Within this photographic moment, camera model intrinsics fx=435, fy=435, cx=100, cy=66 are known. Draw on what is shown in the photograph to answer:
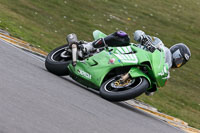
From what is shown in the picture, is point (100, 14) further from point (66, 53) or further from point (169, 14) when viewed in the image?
point (66, 53)

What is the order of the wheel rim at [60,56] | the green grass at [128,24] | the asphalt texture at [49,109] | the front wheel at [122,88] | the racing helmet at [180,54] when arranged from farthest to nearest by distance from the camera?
the green grass at [128,24], the wheel rim at [60,56], the racing helmet at [180,54], the front wheel at [122,88], the asphalt texture at [49,109]

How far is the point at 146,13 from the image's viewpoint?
23.5 metres

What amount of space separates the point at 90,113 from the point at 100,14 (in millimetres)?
15185

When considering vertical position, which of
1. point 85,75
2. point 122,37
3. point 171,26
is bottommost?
point 171,26

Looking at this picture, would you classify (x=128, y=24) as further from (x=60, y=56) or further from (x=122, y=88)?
(x=122, y=88)

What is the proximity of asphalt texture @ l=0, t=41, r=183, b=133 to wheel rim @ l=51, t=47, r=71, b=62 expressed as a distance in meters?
1.03

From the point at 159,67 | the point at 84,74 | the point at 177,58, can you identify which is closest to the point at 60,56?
the point at 84,74

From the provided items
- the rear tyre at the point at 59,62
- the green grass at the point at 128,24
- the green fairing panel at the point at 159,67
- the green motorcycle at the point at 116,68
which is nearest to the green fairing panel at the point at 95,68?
the green motorcycle at the point at 116,68

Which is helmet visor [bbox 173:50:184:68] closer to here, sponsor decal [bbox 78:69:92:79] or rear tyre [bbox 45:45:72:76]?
sponsor decal [bbox 78:69:92:79]

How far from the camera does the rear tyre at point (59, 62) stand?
311 inches

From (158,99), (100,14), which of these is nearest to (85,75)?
(158,99)

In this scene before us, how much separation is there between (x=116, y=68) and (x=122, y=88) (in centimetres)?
41

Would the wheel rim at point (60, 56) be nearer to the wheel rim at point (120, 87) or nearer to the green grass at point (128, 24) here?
the wheel rim at point (120, 87)

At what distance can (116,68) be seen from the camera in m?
7.61
